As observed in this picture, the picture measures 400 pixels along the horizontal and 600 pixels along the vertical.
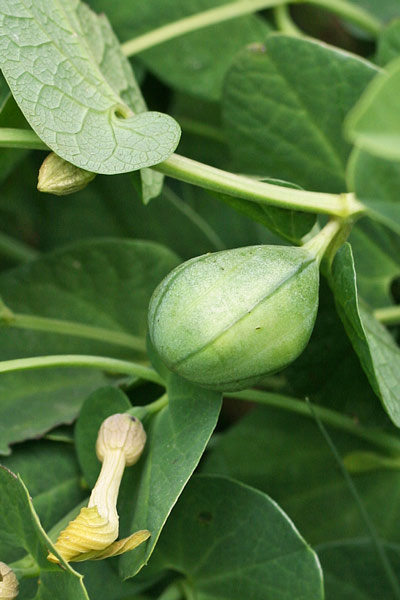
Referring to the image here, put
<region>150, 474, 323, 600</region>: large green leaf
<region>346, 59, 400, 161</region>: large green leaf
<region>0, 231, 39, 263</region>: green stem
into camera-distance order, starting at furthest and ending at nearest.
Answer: <region>0, 231, 39, 263</region>: green stem
<region>150, 474, 323, 600</region>: large green leaf
<region>346, 59, 400, 161</region>: large green leaf

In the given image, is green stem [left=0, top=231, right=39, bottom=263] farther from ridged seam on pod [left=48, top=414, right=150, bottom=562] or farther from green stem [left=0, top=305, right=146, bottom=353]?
ridged seam on pod [left=48, top=414, right=150, bottom=562]

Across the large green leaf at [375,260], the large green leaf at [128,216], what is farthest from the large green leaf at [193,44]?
the large green leaf at [375,260]

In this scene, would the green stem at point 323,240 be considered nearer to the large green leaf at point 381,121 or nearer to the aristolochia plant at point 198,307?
the aristolochia plant at point 198,307

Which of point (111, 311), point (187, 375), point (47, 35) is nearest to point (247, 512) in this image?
point (187, 375)

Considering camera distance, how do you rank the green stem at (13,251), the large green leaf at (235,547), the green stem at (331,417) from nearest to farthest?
the large green leaf at (235,547), the green stem at (331,417), the green stem at (13,251)

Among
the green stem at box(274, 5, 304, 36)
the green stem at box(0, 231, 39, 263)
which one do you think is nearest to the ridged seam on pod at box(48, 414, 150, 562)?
the green stem at box(0, 231, 39, 263)

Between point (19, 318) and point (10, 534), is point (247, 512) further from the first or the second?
point (19, 318)
